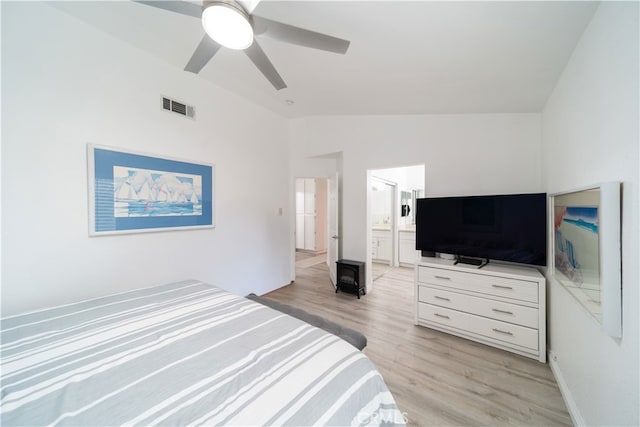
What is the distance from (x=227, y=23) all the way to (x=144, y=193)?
5.82ft

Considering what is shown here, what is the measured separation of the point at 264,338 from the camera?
111 cm

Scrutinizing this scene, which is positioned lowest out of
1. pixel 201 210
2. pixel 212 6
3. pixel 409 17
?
pixel 201 210

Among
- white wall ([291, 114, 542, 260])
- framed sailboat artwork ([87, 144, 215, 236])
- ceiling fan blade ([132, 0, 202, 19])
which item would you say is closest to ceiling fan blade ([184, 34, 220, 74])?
ceiling fan blade ([132, 0, 202, 19])

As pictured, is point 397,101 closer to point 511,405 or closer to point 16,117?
point 511,405

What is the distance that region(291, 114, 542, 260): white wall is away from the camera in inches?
94.9

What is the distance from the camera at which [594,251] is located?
112 centimetres

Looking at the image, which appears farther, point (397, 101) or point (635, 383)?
point (397, 101)

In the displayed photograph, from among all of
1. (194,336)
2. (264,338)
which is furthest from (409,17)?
(194,336)

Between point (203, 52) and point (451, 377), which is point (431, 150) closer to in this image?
point (451, 377)

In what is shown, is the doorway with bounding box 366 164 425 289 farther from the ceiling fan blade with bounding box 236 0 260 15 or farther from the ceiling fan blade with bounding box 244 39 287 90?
the ceiling fan blade with bounding box 236 0 260 15

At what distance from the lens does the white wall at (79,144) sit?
159 cm

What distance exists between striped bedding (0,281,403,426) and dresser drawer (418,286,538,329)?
1.80 meters

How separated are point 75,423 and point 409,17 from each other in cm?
236

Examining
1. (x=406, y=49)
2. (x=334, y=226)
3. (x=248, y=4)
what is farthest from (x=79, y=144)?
(x=334, y=226)
